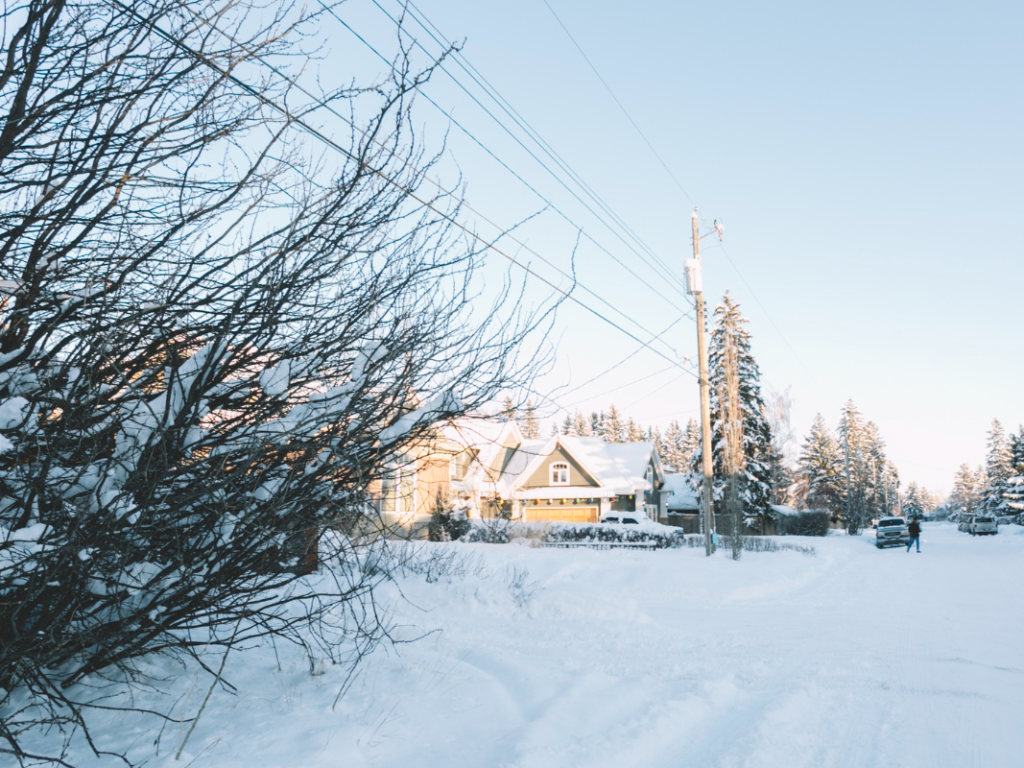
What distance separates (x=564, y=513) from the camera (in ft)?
133

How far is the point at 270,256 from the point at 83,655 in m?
2.32

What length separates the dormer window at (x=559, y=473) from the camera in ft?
137

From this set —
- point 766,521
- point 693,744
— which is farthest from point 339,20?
point 766,521

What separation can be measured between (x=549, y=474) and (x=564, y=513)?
262cm

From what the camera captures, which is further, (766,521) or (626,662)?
(766,521)

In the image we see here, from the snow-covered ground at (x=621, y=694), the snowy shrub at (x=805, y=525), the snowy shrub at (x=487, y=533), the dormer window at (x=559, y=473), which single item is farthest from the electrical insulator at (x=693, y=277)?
the snowy shrub at (x=805, y=525)

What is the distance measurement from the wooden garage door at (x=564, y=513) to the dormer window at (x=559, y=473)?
1.65 meters

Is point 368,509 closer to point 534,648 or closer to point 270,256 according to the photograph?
point 270,256

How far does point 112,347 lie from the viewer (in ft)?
10.7

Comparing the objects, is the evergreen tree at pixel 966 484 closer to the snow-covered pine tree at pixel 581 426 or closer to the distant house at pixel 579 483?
the snow-covered pine tree at pixel 581 426

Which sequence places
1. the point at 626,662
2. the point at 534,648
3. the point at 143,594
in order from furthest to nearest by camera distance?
the point at 534,648 < the point at 626,662 < the point at 143,594

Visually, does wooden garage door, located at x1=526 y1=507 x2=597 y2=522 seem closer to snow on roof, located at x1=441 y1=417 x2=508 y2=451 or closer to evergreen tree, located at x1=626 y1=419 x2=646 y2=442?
snow on roof, located at x1=441 y1=417 x2=508 y2=451

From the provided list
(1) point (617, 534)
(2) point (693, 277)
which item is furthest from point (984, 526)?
(2) point (693, 277)

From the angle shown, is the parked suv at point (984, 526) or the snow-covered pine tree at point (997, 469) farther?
the snow-covered pine tree at point (997, 469)
